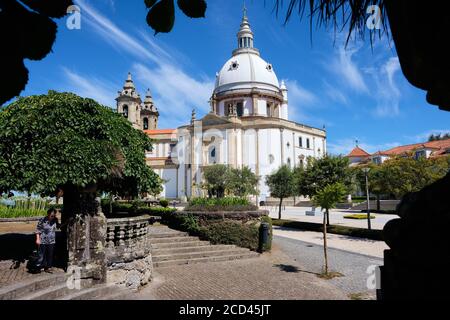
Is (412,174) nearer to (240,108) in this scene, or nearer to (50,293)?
(50,293)

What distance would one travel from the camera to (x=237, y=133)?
52031 mm

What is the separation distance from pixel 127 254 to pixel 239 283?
3248mm

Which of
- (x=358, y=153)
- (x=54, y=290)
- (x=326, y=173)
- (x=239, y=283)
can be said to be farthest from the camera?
(x=358, y=153)

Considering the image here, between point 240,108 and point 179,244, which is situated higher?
point 240,108

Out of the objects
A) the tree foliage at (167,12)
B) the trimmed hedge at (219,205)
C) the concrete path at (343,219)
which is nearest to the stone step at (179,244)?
the trimmed hedge at (219,205)

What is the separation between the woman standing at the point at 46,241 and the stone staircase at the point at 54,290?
493mm

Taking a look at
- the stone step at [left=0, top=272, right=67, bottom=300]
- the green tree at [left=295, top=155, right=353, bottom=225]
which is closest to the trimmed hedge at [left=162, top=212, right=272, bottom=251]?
Result: the stone step at [left=0, top=272, right=67, bottom=300]

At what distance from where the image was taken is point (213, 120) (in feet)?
173

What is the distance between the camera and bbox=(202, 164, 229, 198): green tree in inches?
1333

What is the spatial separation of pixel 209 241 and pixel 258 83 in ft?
151

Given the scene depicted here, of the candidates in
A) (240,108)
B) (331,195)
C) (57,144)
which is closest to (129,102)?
(240,108)

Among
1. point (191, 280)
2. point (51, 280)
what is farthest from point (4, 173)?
point (191, 280)

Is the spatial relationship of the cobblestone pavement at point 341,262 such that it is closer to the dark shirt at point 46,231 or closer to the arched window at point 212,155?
the dark shirt at point 46,231
